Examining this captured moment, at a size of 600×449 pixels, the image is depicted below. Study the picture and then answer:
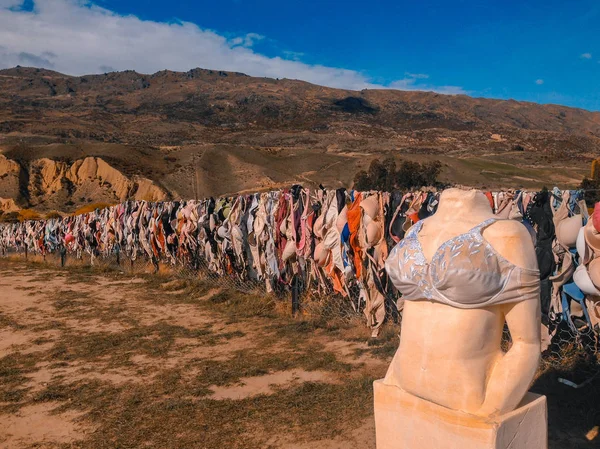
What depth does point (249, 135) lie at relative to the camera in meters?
92.1

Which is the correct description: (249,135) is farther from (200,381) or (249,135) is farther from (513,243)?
(513,243)

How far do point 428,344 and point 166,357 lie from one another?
17.6 ft

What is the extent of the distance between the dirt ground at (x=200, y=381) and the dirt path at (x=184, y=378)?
2cm

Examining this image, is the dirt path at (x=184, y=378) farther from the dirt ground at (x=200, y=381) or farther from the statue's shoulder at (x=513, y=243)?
the statue's shoulder at (x=513, y=243)

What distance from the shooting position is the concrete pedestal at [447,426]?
245cm

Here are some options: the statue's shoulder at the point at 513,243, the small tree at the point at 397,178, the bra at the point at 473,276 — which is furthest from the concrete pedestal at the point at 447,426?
the small tree at the point at 397,178

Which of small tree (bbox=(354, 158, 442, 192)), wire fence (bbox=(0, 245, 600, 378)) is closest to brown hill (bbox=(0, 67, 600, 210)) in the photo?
small tree (bbox=(354, 158, 442, 192))

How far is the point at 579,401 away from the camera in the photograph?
4.88m

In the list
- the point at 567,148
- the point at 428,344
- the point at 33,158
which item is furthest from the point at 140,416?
the point at 567,148

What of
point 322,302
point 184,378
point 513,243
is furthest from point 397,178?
point 513,243

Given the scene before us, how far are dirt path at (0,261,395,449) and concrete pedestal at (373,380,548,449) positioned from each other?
5.78ft

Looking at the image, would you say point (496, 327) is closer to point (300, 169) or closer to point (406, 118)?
point (300, 169)

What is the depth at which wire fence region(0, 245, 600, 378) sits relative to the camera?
5.61m

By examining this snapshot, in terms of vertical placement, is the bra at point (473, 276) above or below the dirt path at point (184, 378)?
above
